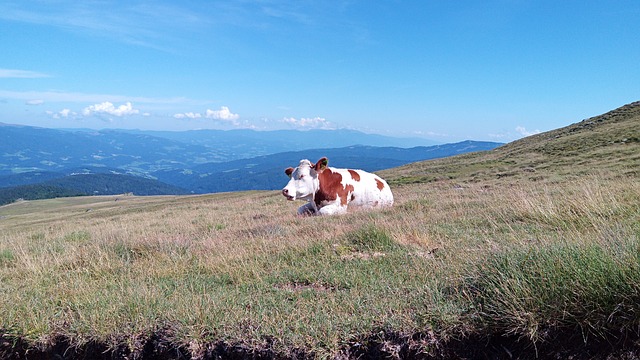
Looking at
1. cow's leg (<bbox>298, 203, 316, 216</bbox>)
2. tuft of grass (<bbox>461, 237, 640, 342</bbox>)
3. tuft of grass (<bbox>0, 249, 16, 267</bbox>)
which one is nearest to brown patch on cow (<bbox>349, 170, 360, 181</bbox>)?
cow's leg (<bbox>298, 203, 316, 216</bbox>)

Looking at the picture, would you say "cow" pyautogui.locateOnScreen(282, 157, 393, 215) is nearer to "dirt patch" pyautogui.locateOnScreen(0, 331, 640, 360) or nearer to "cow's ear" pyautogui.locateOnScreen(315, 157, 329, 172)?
"cow's ear" pyautogui.locateOnScreen(315, 157, 329, 172)

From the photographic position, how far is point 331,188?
1159cm

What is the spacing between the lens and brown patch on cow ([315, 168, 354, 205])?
37.7 ft

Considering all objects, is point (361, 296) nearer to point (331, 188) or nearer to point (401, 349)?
point (401, 349)

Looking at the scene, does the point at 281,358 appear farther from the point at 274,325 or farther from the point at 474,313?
the point at 474,313

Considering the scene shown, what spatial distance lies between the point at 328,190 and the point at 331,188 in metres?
0.13

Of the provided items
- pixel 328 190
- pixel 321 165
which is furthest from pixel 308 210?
pixel 321 165

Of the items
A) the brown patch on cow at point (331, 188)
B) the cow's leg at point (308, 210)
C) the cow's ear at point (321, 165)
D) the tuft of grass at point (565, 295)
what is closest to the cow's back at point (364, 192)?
the brown patch on cow at point (331, 188)

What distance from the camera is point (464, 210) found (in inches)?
360

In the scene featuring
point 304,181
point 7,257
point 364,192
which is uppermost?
point 304,181

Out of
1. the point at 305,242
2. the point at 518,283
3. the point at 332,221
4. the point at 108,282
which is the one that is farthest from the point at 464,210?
the point at 108,282

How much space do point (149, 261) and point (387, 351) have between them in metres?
4.53

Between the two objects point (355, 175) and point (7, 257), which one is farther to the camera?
point (355, 175)

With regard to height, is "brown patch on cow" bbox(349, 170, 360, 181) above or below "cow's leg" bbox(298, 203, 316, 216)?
above
